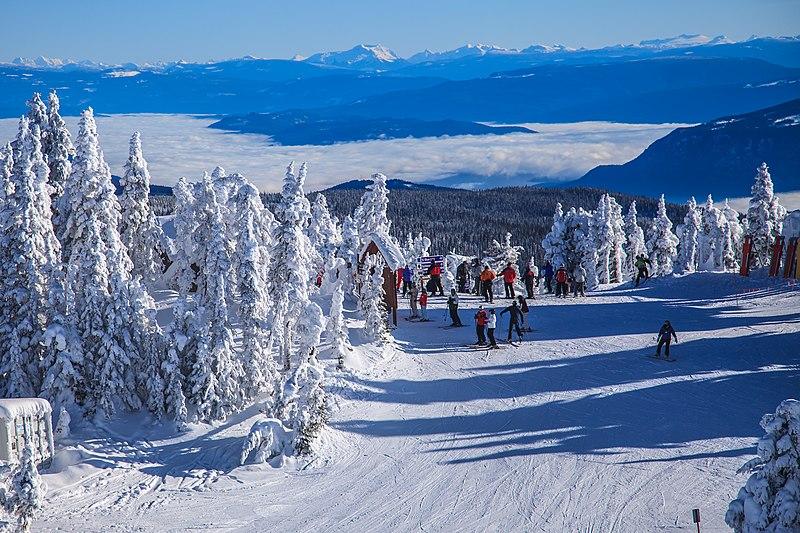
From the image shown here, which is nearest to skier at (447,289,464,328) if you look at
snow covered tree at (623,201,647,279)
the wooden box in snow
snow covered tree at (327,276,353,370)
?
snow covered tree at (327,276,353,370)

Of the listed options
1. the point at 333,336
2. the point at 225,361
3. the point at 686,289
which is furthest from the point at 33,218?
the point at 686,289

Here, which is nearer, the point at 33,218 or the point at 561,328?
the point at 33,218

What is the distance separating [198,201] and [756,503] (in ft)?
76.3

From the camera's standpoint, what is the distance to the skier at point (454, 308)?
105ft

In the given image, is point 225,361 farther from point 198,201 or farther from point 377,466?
point 198,201

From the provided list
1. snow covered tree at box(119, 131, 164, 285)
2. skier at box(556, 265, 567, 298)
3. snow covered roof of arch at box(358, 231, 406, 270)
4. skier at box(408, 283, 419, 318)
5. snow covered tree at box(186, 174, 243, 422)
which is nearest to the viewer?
snow covered tree at box(186, 174, 243, 422)

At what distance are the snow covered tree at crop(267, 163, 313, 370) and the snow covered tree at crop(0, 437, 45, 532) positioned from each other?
34.4 ft

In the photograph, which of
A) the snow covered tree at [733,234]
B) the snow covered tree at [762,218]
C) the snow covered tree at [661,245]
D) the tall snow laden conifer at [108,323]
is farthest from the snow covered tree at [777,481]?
the snow covered tree at [733,234]

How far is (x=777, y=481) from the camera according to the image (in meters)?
12.3

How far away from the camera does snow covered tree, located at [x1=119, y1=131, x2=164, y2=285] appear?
3369 centimetres

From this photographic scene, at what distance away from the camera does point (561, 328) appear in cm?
3281

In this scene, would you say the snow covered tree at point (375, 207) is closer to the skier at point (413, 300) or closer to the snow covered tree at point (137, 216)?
the skier at point (413, 300)

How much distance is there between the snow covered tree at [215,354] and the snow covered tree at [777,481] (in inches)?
592

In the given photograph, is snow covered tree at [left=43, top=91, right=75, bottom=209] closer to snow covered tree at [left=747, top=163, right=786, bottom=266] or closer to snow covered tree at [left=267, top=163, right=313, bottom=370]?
snow covered tree at [left=267, top=163, right=313, bottom=370]
